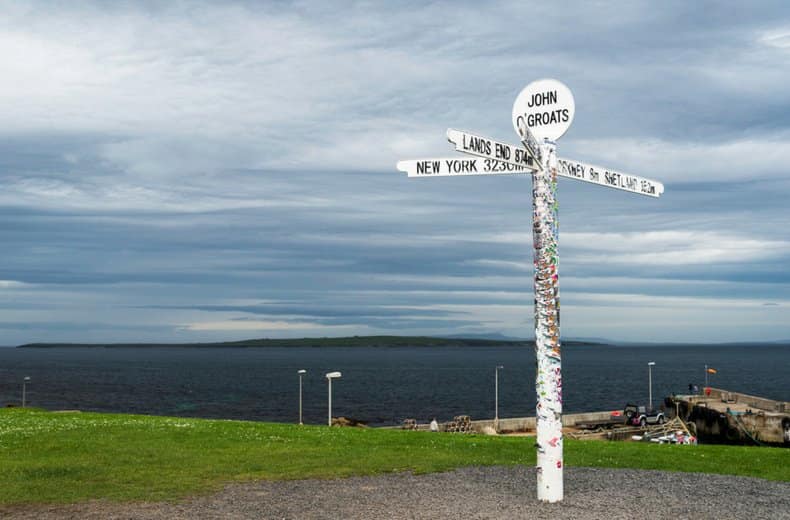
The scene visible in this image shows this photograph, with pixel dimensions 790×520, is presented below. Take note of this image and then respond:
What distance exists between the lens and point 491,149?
41.1 ft

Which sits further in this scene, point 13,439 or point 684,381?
point 684,381

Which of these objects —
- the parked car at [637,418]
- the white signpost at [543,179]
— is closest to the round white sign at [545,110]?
the white signpost at [543,179]

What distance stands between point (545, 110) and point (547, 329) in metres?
3.66

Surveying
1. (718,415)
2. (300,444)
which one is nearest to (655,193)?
(300,444)

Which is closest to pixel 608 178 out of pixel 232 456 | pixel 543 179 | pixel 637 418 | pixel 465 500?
pixel 543 179

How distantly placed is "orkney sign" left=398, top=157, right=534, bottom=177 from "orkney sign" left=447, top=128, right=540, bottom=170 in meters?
0.22

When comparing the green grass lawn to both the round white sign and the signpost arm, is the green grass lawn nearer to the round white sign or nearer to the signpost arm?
the signpost arm

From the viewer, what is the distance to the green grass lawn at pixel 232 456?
571 inches

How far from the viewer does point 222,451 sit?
18.9 m

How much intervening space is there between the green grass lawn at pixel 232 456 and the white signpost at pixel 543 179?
3.72 meters

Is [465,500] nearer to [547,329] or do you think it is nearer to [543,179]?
[547,329]

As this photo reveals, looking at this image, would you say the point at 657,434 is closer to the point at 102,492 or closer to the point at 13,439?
the point at 13,439

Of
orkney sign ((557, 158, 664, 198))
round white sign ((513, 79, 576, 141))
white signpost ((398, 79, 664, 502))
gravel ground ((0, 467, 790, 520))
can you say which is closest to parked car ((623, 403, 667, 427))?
gravel ground ((0, 467, 790, 520))

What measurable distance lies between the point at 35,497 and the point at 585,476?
9.76 m
